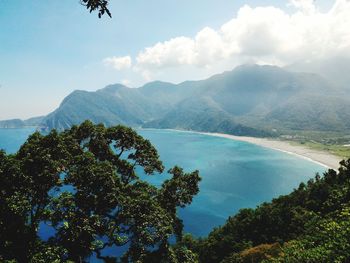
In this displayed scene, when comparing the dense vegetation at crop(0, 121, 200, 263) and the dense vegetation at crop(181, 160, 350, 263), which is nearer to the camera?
the dense vegetation at crop(0, 121, 200, 263)

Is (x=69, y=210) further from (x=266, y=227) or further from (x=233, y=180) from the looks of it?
(x=233, y=180)

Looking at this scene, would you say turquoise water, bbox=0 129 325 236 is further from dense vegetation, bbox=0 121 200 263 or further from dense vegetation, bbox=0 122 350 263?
dense vegetation, bbox=0 121 200 263

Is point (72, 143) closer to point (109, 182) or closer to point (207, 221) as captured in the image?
point (109, 182)

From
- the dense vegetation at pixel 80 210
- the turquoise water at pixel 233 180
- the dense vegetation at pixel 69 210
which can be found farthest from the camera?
the turquoise water at pixel 233 180

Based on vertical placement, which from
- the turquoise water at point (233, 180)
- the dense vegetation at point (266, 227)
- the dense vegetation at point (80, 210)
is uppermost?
the dense vegetation at point (80, 210)

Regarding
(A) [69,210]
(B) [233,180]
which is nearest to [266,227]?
(A) [69,210]

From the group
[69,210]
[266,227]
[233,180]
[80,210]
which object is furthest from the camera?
[233,180]

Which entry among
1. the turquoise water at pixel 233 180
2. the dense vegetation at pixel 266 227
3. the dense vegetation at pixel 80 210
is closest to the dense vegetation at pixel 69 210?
the dense vegetation at pixel 80 210

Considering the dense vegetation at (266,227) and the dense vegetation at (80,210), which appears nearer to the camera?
the dense vegetation at (80,210)

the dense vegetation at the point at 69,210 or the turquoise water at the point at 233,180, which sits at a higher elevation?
the dense vegetation at the point at 69,210

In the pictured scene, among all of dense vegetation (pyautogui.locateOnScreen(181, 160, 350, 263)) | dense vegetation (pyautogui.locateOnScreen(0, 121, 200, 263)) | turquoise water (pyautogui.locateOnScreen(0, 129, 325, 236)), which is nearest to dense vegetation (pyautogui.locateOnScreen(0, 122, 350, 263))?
dense vegetation (pyautogui.locateOnScreen(0, 121, 200, 263))

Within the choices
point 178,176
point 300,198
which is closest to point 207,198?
point 300,198

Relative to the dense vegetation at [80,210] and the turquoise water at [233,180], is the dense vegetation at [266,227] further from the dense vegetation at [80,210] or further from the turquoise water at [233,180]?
the turquoise water at [233,180]
